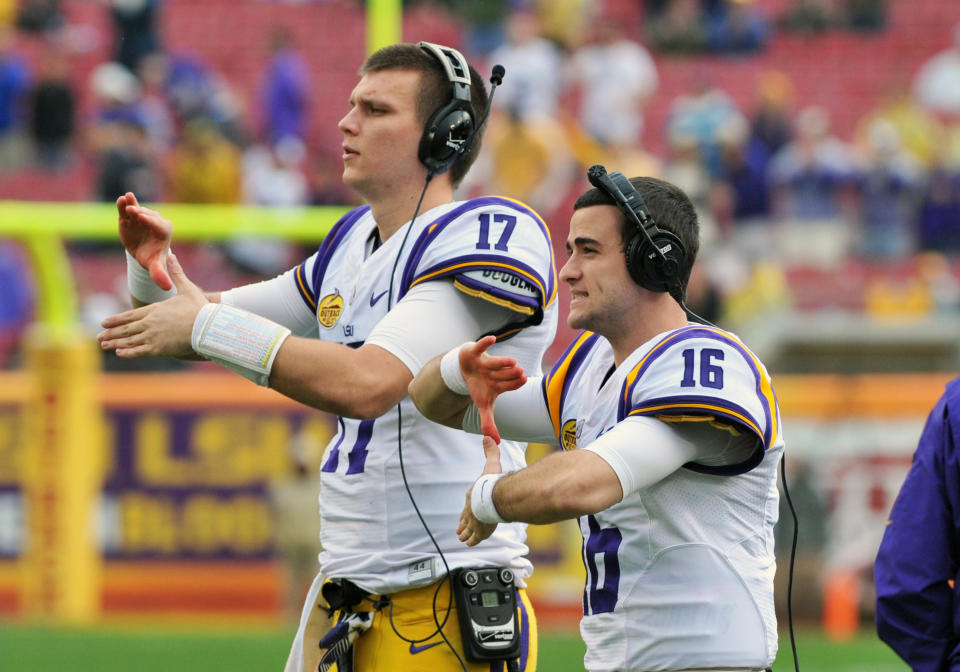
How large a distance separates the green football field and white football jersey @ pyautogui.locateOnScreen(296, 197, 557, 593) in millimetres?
4982

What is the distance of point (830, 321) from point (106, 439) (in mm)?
5723

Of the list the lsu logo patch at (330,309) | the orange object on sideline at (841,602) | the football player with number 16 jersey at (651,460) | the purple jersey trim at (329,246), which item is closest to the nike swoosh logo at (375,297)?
the lsu logo patch at (330,309)

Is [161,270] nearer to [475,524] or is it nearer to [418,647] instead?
[475,524]

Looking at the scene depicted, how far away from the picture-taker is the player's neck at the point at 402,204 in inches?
141

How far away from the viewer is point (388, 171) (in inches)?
141

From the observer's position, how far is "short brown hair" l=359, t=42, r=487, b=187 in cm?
361

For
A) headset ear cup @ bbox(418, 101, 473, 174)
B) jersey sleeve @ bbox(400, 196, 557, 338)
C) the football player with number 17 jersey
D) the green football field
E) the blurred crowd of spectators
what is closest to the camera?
the football player with number 17 jersey

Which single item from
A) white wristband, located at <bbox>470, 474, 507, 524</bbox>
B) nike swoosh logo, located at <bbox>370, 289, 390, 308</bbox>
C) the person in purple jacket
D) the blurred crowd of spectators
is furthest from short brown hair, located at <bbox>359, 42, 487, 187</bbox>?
the blurred crowd of spectators

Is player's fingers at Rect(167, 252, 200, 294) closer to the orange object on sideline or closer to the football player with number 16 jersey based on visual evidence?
the football player with number 16 jersey

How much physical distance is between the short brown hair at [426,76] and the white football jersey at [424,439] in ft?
0.74

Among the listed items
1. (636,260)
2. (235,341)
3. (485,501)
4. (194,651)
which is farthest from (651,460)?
(194,651)

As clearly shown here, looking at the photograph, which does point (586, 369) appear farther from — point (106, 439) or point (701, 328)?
point (106, 439)

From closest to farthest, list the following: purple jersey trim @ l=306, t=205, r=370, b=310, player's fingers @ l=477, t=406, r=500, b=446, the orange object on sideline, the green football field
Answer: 1. player's fingers @ l=477, t=406, r=500, b=446
2. purple jersey trim @ l=306, t=205, r=370, b=310
3. the green football field
4. the orange object on sideline

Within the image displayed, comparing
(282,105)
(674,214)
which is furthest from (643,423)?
(282,105)
